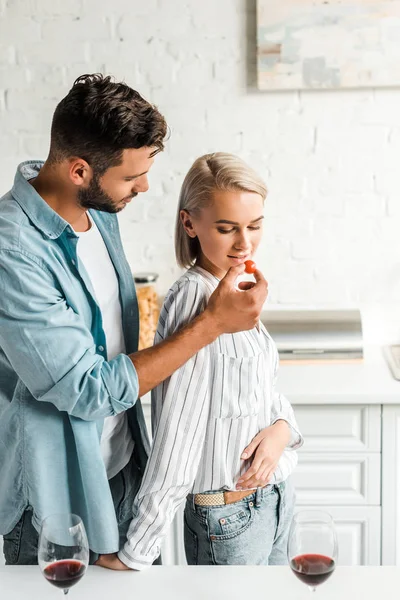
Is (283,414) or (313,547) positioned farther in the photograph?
(283,414)

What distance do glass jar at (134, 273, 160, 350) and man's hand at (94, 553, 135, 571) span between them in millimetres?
1241

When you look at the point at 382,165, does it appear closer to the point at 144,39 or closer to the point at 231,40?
the point at 231,40

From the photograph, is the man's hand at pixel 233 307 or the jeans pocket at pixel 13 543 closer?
the man's hand at pixel 233 307

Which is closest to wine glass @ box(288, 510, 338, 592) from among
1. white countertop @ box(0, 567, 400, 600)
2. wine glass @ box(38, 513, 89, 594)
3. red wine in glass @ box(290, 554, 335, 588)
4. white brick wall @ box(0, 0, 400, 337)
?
red wine in glass @ box(290, 554, 335, 588)

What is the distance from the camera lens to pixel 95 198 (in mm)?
1466

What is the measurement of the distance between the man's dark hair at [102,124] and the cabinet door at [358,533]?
143 cm

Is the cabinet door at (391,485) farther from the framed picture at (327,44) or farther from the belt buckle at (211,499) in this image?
the framed picture at (327,44)

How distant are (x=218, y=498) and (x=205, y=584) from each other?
204mm

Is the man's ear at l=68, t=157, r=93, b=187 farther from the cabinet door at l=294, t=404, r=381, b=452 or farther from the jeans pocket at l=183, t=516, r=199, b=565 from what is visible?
the cabinet door at l=294, t=404, r=381, b=452

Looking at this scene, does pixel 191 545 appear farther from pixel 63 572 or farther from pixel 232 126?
pixel 232 126

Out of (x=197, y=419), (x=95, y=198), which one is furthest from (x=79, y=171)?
(x=197, y=419)

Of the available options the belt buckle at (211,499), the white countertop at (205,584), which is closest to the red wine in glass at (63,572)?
the white countertop at (205,584)

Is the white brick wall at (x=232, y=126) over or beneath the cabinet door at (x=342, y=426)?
over

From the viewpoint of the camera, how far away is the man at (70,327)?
1.34 metres
